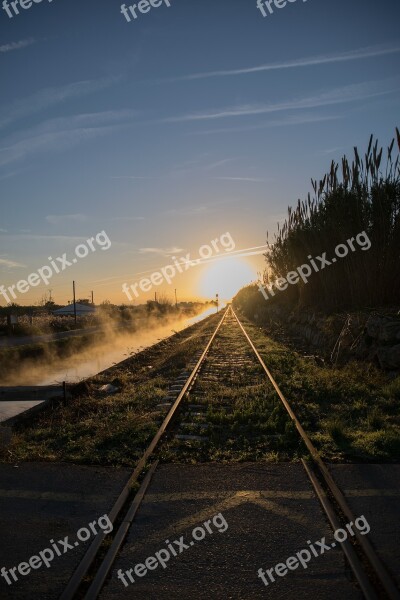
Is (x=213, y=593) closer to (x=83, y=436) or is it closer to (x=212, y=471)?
(x=212, y=471)

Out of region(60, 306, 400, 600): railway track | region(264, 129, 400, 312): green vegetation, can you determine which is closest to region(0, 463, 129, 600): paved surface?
region(60, 306, 400, 600): railway track

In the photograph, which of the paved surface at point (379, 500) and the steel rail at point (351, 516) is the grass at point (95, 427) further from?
Answer: the paved surface at point (379, 500)

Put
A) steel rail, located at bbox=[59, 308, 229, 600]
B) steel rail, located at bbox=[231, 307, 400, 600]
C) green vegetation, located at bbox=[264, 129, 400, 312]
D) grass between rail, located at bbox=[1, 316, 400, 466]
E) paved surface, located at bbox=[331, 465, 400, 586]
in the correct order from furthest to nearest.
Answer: green vegetation, located at bbox=[264, 129, 400, 312]
grass between rail, located at bbox=[1, 316, 400, 466]
paved surface, located at bbox=[331, 465, 400, 586]
steel rail, located at bbox=[59, 308, 229, 600]
steel rail, located at bbox=[231, 307, 400, 600]

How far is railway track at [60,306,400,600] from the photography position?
328cm

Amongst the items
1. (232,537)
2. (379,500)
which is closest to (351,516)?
(379,500)

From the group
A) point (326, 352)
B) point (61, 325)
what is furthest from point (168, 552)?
point (61, 325)

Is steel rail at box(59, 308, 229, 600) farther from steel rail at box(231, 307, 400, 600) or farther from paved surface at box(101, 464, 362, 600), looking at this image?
steel rail at box(231, 307, 400, 600)

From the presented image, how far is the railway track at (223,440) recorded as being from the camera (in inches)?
129

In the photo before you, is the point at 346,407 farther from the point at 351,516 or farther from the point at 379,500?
the point at 351,516

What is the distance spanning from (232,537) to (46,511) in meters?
1.82

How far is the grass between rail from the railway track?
0.12 ft

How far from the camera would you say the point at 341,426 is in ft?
22.4

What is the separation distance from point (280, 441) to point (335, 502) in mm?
1954

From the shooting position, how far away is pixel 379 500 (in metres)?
4.45
